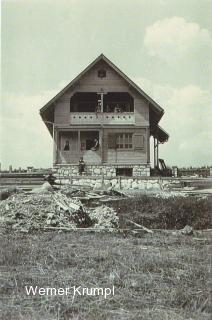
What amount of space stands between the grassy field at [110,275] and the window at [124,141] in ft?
64.7

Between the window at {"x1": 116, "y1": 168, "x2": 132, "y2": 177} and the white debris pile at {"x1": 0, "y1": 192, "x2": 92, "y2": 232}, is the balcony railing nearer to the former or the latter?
the window at {"x1": 116, "y1": 168, "x2": 132, "y2": 177}

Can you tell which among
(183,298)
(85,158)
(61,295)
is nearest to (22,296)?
(61,295)

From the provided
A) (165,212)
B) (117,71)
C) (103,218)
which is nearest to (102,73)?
(117,71)

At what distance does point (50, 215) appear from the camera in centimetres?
1223

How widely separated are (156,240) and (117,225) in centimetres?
265

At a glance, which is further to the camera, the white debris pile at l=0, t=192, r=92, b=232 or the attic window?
the attic window

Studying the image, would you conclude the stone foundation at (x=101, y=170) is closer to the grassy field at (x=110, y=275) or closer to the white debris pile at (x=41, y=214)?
the white debris pile at (x=41, y=214)

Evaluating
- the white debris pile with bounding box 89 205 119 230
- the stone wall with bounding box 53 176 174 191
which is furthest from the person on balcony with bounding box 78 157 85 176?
the white debris pile with bounding box 89 205 119 230

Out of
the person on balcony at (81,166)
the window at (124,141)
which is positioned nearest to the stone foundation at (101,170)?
the person on balcony at (81,166)

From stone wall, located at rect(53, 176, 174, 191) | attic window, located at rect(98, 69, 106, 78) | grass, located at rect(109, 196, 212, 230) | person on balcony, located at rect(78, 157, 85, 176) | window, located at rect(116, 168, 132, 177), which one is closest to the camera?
grass, located at rect(109, 196, 212, 230)

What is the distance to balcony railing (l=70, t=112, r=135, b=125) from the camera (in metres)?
29.2

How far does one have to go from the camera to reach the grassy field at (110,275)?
4.93 meters

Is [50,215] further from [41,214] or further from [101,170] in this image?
[101,170]

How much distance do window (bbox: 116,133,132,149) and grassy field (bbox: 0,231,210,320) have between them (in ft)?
64.7
